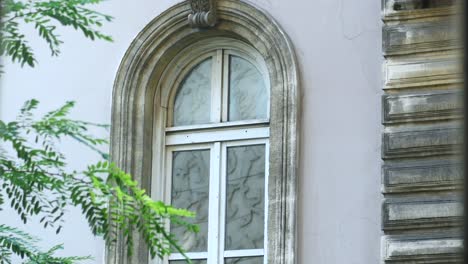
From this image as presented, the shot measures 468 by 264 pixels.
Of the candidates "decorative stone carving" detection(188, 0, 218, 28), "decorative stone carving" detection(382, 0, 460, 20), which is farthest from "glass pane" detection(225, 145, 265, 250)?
"decorative stone carving" detection(382, 0, 460, 20)

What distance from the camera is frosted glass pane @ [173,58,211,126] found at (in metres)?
13.2

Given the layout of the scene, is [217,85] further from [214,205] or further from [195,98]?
[214,205]

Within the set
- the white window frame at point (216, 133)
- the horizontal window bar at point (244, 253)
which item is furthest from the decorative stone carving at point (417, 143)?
the horizontal window bar at point (244, 253)

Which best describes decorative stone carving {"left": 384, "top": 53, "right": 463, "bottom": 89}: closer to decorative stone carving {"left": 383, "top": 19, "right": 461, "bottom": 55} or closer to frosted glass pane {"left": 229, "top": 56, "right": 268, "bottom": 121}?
decorative stone carving {"left": 383, "top": 19, "right": 461, "bottom": 55}

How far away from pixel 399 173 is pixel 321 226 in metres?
0.90

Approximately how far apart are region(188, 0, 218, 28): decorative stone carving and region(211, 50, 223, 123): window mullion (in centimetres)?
35

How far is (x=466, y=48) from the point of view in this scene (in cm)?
268

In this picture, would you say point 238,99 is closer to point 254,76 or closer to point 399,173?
point 254,76

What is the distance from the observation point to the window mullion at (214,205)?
42.2 feet

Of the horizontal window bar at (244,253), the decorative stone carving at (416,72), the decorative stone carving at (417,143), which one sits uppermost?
the decorative stone carving at (416,72)

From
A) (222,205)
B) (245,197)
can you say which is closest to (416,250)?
(245,197)

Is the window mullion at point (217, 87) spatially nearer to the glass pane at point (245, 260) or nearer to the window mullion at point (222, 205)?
the window mullion at point (222, 205)

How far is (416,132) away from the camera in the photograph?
453 inches

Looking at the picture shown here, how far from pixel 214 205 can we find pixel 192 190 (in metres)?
0.32
